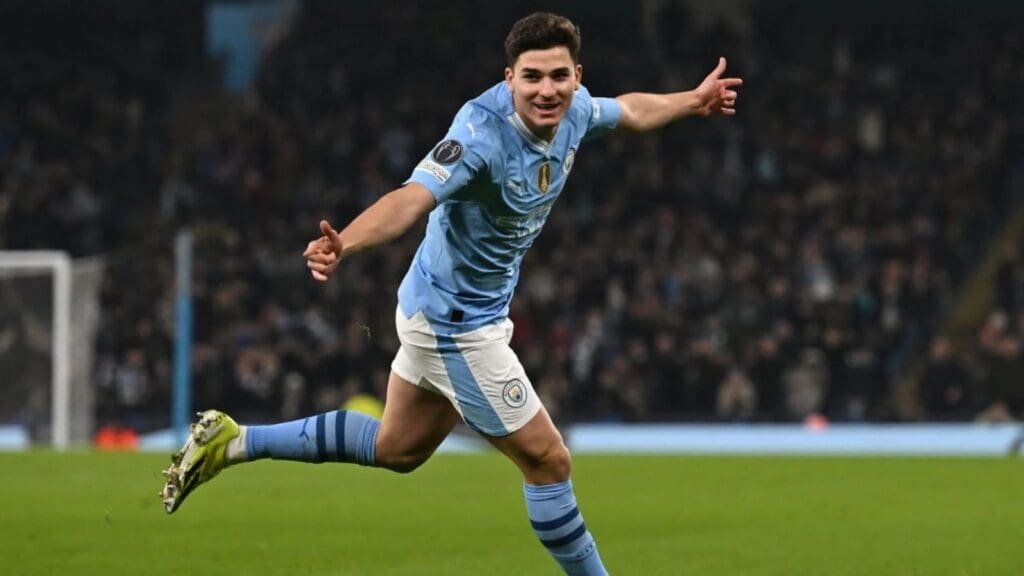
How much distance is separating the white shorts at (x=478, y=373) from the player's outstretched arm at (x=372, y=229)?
0.69m

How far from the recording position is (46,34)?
24.8m

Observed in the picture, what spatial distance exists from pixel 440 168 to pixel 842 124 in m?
17.3

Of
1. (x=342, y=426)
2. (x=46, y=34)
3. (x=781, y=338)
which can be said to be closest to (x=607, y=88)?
(x=781, y=338)

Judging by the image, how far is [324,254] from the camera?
15.5ft

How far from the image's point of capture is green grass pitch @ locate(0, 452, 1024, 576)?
7305 mm

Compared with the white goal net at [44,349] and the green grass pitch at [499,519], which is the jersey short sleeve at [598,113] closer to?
the green grass pitch at [499,519]

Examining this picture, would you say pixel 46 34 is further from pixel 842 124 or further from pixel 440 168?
pixel 440 168

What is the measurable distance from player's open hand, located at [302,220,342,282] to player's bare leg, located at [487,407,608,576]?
46.5 inches

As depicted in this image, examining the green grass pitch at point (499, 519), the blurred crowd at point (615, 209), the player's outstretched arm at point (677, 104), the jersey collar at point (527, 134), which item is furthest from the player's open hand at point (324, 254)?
the blurred crowd at point (615, 209)

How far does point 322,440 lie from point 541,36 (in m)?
1.65

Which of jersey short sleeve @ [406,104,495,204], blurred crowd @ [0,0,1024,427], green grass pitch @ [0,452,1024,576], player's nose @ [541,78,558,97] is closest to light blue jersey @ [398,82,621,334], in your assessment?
jersey short sleeve @ [406,104,495,204]

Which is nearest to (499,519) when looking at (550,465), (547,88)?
(550,465)

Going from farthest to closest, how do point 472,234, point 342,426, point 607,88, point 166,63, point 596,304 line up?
point 166,63
point 607,88
point 596,304
point 342,426
point 472,234

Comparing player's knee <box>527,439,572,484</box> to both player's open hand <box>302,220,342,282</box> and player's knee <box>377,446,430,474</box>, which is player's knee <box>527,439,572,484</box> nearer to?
player's knee <box>377,446,430,474</box>
